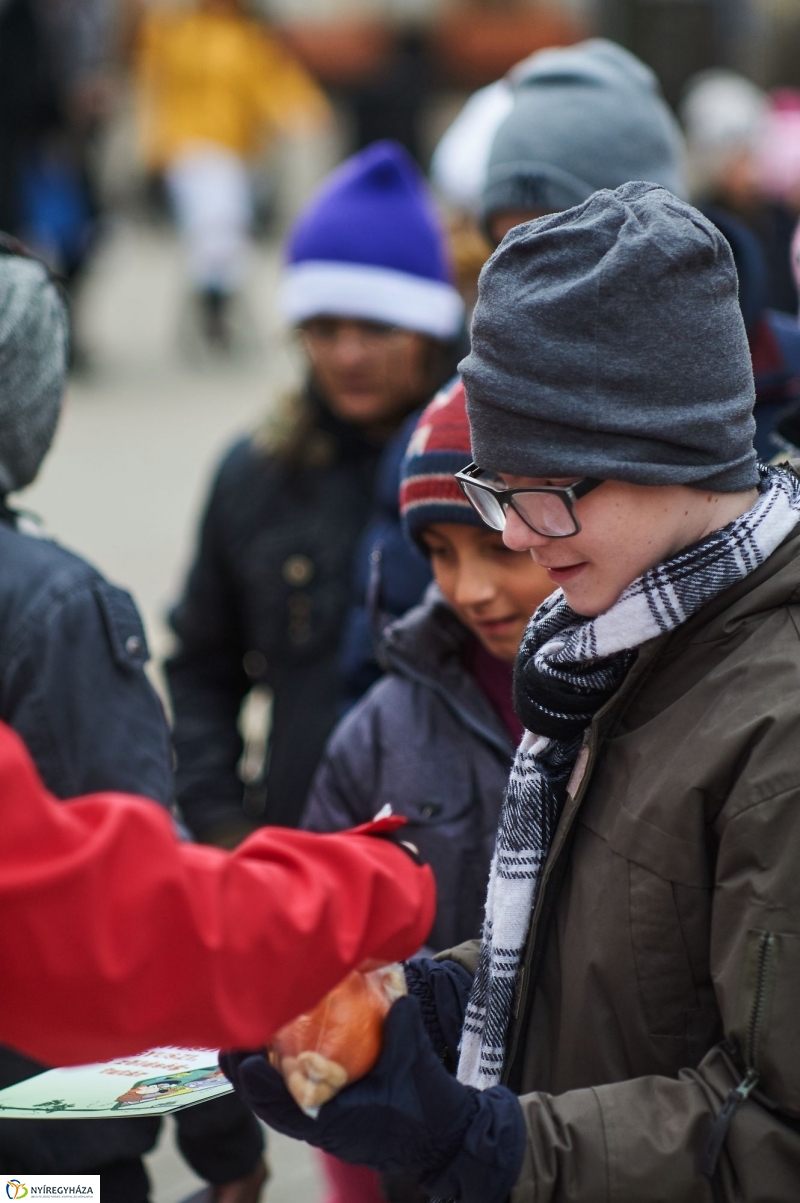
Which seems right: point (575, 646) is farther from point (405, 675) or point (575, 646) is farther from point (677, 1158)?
point (405, 675)

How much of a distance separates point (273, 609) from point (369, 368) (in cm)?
57

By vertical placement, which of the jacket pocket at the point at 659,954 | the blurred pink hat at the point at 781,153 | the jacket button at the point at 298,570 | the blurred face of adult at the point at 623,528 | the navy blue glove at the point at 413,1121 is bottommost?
the blurred pink hat at the point at 781,153

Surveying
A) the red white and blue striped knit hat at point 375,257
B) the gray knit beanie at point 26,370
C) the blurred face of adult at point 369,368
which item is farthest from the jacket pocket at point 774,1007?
the red white and blue striped knit hat at point 375,257

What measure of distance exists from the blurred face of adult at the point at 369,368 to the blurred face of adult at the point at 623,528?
1742 mm

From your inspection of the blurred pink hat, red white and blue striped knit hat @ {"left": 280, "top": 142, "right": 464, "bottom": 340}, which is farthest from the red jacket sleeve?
the blurred pink hat

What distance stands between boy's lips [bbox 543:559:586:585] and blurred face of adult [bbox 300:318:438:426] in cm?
172

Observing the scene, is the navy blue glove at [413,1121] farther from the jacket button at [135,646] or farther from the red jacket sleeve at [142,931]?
the jacket button at [135,646]

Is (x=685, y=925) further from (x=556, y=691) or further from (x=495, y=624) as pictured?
(x=495, y=624)

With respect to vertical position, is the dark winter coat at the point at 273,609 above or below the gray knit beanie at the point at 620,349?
below

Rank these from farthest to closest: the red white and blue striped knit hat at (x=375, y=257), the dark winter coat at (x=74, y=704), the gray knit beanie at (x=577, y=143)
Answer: the red white and blue striped knit hat at (x=375, y=257), the gray knit beanie at (x=577, y=143), the dark winter coat at (x=74, y=704)

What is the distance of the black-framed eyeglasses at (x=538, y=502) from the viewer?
163cm

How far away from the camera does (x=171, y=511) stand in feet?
28.8

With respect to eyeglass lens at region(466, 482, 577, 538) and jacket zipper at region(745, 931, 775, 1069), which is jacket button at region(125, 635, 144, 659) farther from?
jacket zipper at region(745, 931, 775, 1069)

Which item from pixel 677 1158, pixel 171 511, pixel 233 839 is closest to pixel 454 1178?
pixel 677 1158
